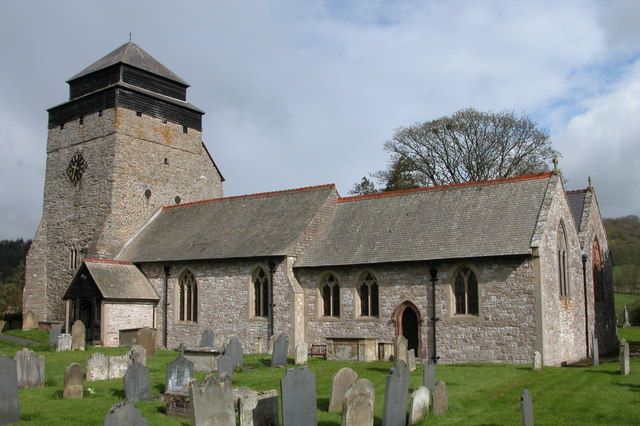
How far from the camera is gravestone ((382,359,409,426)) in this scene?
11703 mm

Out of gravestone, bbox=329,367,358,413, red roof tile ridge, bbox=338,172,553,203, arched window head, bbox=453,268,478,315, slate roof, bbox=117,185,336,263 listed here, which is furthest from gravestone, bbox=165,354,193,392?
red roof tile ridge, bbox=338,172,553,203

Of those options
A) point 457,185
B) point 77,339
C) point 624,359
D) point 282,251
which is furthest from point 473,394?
point 77,339

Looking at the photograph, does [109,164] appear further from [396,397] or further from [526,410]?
[526,410]

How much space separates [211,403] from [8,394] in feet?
15.4

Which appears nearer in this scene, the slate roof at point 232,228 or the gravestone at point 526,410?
the gravestone at point 526,410

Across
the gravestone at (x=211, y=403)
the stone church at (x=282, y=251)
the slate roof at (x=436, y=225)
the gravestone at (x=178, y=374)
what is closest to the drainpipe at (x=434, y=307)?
the stone church at (x=282, y=251)

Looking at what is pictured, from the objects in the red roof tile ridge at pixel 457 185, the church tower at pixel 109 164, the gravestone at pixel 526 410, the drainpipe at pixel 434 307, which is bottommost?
the gravestone at pixel 526 410

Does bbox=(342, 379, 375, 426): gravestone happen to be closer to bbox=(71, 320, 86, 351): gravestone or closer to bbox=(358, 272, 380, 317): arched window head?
bbox=(358, 272, 380, 317): arched window head

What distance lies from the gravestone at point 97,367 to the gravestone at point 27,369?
50.1 inches

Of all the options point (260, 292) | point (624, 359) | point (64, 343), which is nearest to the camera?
point (624, 359)

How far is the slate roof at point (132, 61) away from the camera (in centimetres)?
3759

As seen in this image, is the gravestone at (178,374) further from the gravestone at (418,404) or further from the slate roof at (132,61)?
the slate roof at (132,61)

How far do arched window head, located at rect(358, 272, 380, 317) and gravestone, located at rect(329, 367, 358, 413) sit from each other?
11.4 m

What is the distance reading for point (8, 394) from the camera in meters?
13.0
